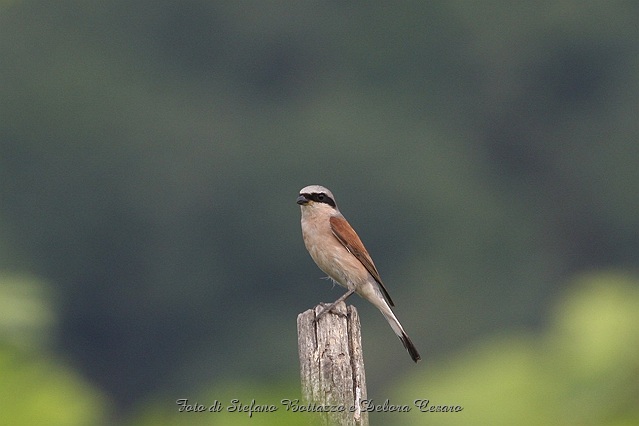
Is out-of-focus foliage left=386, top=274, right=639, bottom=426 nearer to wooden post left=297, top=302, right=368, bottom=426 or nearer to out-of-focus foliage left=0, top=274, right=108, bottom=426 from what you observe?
out-of-focus foliage left=0, top=274, right=108, bottom=426

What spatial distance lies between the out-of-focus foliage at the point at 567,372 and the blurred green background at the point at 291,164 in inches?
1228

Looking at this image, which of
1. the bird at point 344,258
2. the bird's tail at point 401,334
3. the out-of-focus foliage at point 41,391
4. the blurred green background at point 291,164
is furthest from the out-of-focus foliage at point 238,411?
the blurred green background at point 291,164

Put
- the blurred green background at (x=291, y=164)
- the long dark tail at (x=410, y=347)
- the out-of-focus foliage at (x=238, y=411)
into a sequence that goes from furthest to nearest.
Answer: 1. the blurred green background at (x=291, y=164)
2. the long dark tail at (x=410, y=347)
3. the out-of-focus foliage at (x=238, y=411)

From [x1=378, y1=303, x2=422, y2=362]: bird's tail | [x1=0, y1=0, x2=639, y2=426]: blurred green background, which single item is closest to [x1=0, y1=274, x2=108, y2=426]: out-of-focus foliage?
[x1=378, y1=303, x2=422, y2=362]: bird's tail

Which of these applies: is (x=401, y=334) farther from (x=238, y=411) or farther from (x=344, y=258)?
(x=238, y=411)

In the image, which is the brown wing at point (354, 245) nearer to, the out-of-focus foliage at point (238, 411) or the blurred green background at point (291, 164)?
the out-of-focus foliage at point (238, 411)

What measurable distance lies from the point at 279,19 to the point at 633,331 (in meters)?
73.2

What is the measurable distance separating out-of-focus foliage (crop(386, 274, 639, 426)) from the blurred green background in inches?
1228

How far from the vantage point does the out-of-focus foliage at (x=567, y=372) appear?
2.14 metres

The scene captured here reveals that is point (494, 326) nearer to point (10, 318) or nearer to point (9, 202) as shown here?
point (9, 202)

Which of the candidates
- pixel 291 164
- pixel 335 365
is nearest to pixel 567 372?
pixel 335 365

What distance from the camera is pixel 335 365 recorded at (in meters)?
4.14

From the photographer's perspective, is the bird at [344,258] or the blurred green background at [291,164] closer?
the bird at [344,258]

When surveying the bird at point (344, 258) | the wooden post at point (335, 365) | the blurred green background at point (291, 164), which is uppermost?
the blurred green background at point (291, 164)
